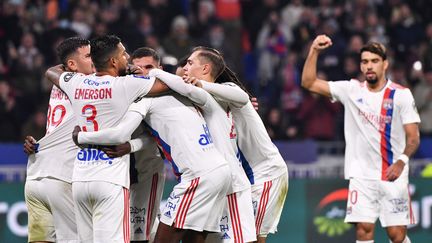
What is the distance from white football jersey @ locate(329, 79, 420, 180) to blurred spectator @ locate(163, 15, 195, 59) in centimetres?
679

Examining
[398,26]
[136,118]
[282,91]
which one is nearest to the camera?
[136,118]

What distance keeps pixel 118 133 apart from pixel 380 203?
3.85 meters

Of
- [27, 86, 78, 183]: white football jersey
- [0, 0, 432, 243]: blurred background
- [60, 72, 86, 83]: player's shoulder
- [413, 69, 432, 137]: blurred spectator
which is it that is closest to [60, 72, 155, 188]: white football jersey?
[60, 72, 86, 83]: player's shoulder

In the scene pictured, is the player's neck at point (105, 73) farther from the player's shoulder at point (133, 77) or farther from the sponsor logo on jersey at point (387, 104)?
the sponsor logo on jersey at point (387, 104)

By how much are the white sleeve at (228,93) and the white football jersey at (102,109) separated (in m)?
0.52

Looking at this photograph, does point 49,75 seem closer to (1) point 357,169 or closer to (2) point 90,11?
(1) point 357,169

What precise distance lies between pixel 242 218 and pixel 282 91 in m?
9.03

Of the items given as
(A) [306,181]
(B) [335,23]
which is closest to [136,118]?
(A) [306,181]

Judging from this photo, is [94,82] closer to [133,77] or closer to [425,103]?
[133,77]

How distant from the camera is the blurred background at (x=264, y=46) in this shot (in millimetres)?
16297

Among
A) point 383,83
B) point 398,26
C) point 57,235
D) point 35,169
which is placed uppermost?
point 398,26

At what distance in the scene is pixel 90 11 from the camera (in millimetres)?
18594

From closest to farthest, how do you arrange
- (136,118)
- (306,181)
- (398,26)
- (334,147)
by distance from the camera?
(136,118), (306,181), (334,147), (398,26)

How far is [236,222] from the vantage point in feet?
30.3
